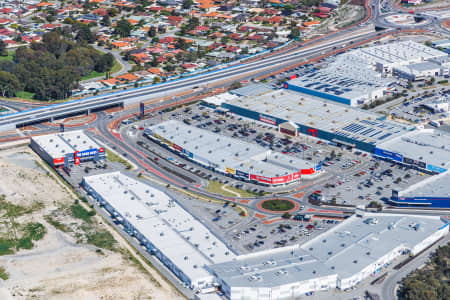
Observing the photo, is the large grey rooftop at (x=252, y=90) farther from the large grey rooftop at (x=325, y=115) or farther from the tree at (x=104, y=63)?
the tree at (x=104, y=63)

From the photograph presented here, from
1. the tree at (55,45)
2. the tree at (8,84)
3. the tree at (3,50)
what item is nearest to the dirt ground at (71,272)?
the tree at (8,84)

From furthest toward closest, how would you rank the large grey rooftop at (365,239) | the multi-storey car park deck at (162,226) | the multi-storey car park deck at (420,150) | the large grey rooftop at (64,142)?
the large grey rooftop at (64,142) < the multi-storey car park deck at (420,150) < the large grey rooftop at (365,239) < the multi-storey car park deck at (162,226)

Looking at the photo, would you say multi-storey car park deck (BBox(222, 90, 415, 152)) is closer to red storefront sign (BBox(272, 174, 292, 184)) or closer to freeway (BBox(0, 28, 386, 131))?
freeway (BBox(0, 28, 386, 131))

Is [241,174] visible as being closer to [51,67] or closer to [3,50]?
[51,67]

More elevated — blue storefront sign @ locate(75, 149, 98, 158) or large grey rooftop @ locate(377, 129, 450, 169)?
large grey rooftop @ locate(377, 129, 450, 169)

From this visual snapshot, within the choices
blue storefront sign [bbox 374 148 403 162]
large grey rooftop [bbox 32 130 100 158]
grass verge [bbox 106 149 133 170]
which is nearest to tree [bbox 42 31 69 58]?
large grey rooftop [bbox 32 130 100 158]
